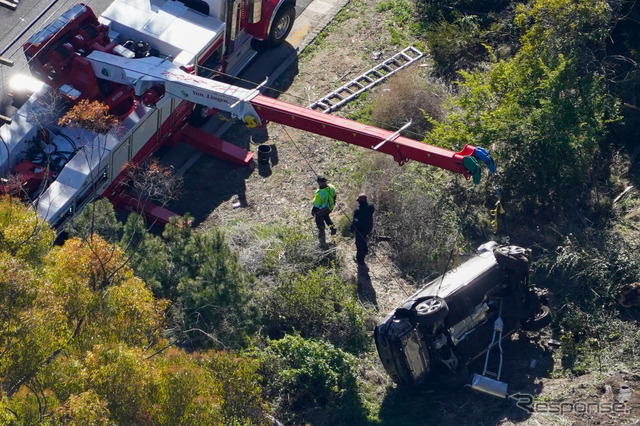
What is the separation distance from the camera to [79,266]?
1217cm

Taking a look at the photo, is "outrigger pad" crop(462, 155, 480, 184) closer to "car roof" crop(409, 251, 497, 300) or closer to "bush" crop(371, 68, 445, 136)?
"car roof" crop(409, 251, 497, 300)

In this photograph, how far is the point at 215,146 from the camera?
18359 millimetres

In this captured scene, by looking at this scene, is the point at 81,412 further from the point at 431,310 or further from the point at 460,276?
the point at 460,276

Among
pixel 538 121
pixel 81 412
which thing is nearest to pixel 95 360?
pixel 81 412

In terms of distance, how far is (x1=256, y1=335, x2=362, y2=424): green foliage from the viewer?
44.8 ft

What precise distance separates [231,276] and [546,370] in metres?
5.06

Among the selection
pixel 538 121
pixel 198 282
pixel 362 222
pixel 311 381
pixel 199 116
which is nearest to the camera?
pixel 311 381

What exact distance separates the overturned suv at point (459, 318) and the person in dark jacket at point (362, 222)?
188 cm

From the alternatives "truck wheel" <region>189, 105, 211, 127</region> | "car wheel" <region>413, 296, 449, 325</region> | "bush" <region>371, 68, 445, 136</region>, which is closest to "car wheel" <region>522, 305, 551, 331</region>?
"car wheel" <region>413, 296, 449, 325</region>

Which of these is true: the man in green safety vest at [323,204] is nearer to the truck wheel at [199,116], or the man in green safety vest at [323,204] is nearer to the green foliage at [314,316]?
the green foliage at [314,316]

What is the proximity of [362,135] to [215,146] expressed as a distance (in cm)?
458

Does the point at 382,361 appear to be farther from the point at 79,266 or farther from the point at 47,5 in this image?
the point at 47,5

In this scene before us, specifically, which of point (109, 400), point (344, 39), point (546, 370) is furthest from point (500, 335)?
point (344, 39)

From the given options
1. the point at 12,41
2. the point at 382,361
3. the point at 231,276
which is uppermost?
the point at 12,41
